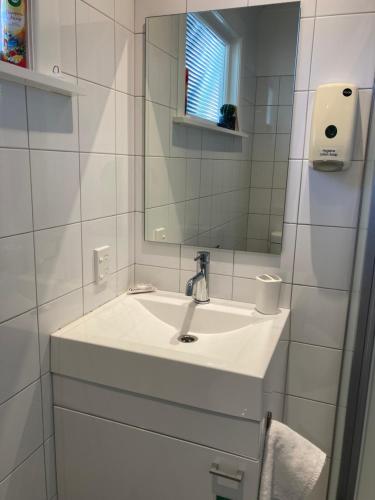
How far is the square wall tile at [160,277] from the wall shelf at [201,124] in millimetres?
547

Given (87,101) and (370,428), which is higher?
(87,101)

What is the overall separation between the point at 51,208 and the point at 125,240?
1.52 ft

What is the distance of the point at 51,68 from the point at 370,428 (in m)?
1.24

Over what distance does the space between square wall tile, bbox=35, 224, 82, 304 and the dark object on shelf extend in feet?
2.07

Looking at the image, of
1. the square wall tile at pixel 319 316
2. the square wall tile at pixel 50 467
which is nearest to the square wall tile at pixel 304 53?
the square wall tile at pixel 319 316

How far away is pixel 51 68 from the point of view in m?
1.02

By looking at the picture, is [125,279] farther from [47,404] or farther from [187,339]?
[47,404]

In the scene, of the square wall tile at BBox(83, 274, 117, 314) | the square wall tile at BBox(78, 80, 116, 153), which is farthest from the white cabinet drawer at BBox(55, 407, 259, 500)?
the square wall tile at BBox(78, 80, 116, 153)

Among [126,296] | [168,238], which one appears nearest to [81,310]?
[126,296]

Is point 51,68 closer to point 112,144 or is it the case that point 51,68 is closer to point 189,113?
point 112,144

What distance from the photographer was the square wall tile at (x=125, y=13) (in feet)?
4.49

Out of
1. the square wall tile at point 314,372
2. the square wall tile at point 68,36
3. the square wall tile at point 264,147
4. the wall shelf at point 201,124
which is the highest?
the square wall tile at point 68,36

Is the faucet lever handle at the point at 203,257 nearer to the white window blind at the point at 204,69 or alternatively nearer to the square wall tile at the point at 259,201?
the square wall tile at the point at 259,201

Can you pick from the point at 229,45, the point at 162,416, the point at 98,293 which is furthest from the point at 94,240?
the point at 229,45
